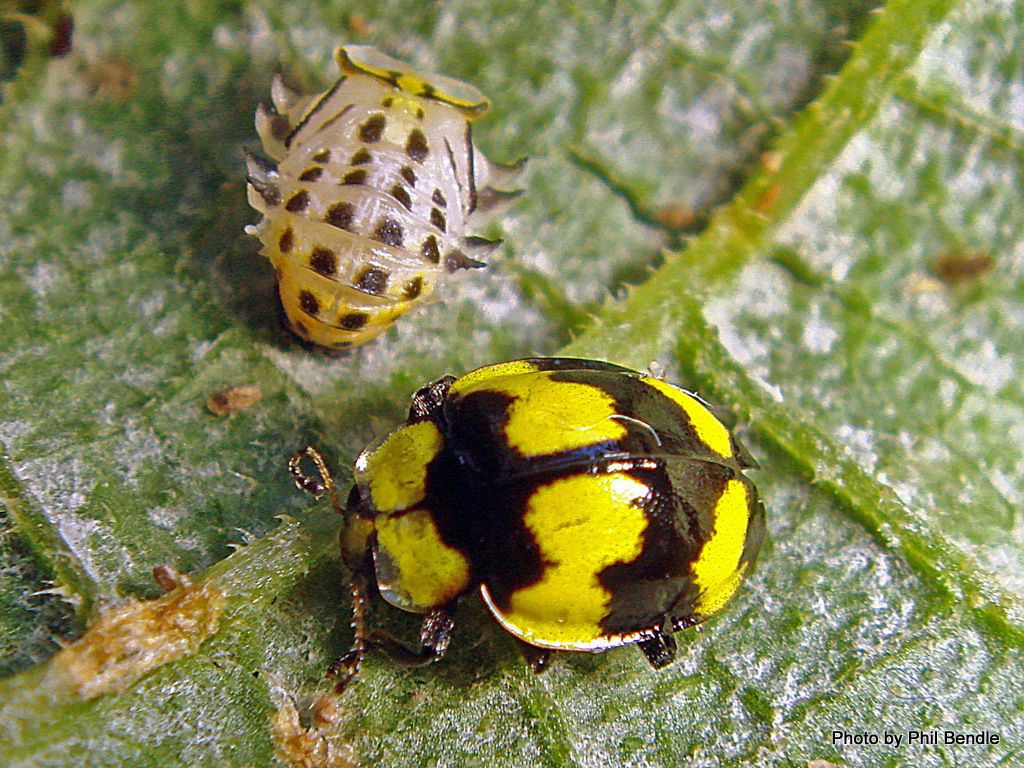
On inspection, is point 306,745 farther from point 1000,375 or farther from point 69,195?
point 1000,375

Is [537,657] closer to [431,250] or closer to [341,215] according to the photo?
[431,250]

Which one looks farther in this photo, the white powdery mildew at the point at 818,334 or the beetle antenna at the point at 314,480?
the white powdery mildew at the point at 818,334

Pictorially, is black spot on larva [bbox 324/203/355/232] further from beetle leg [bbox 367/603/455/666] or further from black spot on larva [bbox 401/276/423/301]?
beetle leg [bbox 367/603/455/666]

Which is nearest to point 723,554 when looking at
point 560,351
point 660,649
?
point 660,649

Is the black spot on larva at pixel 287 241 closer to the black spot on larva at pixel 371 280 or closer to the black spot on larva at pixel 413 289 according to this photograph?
the black spot on larva at pixel 371 280

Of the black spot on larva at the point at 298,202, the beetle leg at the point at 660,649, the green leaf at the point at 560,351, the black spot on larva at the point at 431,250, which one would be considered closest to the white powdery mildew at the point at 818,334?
the green leaf at the point at 560,351

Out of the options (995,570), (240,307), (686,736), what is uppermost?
(240,307)

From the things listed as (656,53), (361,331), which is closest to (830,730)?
(361,331)
